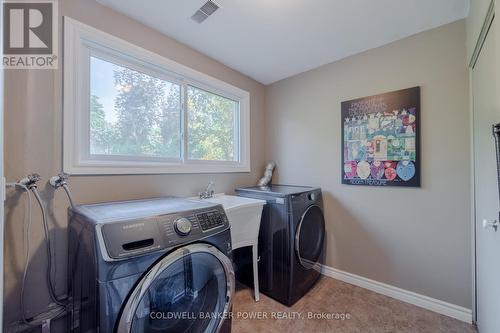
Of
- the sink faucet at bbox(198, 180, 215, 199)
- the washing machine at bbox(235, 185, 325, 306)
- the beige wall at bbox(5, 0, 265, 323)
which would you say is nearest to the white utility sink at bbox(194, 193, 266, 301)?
the washing machine at bbox(235, 185, 325, 306)

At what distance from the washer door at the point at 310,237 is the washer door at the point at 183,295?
31.5 inches

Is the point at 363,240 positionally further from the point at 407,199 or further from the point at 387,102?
the point at 387,102

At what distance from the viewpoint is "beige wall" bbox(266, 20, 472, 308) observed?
1.59 m

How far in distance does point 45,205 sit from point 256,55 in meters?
2.03

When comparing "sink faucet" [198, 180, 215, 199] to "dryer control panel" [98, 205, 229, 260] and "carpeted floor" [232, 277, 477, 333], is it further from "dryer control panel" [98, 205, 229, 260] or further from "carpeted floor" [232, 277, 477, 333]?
"carpeted floor" [232, 277, 477, 333]

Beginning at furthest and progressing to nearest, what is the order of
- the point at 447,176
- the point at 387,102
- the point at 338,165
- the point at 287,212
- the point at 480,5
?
the point at 338,165
the point at 387,102
the point at 287,212
the point at 447,176
the point at 480,5

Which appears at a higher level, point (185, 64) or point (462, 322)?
point (185, 64)

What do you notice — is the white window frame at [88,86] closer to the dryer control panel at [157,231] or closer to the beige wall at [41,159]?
the beige wall at [41,159]

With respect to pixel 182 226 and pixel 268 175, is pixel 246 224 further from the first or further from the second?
pixel 268 175

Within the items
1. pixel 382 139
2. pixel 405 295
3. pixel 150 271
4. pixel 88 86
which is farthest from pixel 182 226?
pixel 405 295

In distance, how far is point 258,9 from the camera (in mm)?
1520

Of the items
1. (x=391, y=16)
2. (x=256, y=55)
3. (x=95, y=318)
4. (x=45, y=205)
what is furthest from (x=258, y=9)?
(x=95, y=318)

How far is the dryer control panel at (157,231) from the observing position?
2.79ft

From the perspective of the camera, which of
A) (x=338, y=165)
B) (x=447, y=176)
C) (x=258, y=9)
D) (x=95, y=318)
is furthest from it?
→ (x=338, y=165)
